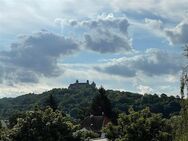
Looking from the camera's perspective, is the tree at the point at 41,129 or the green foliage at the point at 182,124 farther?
the tree at the point at 41,129

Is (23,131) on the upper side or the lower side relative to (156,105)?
lower

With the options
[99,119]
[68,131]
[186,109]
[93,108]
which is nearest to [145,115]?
[68,131]

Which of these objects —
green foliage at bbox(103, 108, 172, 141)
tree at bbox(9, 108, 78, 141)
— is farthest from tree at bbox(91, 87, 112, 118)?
tree at bbox(9, 108, 78, 141)

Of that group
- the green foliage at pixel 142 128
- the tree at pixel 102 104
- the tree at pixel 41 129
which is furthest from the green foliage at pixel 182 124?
the tree at pixel 102 104

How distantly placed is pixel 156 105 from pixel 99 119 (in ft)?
195

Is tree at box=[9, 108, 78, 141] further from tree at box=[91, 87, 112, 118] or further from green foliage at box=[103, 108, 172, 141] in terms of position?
tree at box=[91, 87, 112, 118]

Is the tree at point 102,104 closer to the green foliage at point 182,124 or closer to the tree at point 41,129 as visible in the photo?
the tree at point 41,129

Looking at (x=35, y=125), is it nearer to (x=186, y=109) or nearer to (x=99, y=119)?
(x=186, y=109)

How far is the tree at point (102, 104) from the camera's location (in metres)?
111

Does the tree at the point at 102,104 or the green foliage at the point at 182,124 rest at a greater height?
the tree at the point at 102,104

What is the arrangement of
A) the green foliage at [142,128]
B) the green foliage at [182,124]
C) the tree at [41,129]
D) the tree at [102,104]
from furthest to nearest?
the tree at [102,104]
the green foliage at [142,128]
the tree at [41,129]
the green foliage at [182,124]

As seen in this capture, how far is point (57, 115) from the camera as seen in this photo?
3822 cm

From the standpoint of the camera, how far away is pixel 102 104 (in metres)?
113

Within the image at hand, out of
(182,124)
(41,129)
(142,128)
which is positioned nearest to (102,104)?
(142,128)
